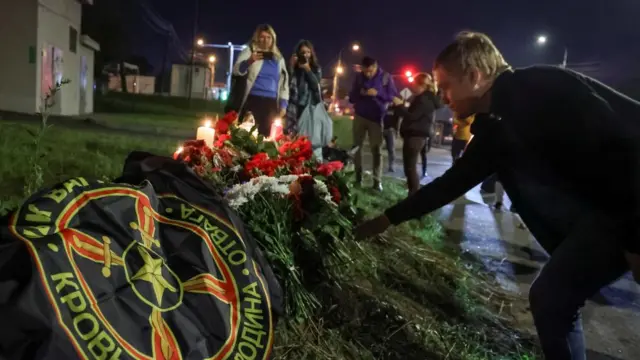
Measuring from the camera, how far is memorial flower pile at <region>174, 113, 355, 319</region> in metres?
2.89

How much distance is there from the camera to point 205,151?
10.9 ft

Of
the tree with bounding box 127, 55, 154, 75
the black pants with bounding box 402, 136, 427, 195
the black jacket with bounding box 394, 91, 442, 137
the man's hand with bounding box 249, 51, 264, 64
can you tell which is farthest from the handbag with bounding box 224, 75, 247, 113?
the tree with bounding box 127, 55, 154, 75

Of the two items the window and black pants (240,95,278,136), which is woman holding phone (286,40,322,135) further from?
the window

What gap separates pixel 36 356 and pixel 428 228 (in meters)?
4.74

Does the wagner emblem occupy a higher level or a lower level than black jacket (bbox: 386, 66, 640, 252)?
lower

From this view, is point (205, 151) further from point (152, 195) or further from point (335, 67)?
point (335, 67)

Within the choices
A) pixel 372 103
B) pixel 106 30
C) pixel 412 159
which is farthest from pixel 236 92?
pixel 106 30

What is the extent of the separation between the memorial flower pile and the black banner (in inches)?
16.1

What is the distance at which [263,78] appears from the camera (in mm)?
6359

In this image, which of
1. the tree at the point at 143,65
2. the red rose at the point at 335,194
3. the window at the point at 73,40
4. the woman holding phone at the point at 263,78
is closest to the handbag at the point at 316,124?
the woman holding phone at the point at 263,78

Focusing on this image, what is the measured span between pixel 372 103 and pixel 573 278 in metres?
5.60

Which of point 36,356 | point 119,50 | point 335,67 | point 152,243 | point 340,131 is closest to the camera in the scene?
point 36,356

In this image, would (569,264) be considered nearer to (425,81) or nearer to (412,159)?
(412,159)

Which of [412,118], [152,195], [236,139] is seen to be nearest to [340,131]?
[412,118]
